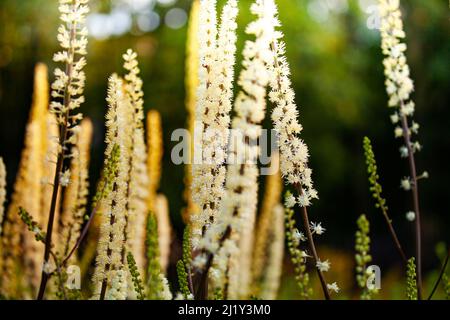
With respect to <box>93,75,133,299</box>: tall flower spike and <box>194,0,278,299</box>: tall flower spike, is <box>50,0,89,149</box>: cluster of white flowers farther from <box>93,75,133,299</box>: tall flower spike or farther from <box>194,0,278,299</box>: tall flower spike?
Answer: <box>194,0,278,299</box>: tall flower spike

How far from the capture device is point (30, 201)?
12.6ft

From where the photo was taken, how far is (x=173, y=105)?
12.0m

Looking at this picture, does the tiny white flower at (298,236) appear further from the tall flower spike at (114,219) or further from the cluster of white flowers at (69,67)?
the cluster of white flowers at (69,67)

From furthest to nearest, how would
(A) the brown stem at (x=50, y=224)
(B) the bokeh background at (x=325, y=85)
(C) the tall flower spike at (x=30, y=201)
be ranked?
(B) the bokeh background at (x=325, y=85) < (C) the tall flower spike at (x=30, y=201) < (A) the brown stem at (x=50, y=224)

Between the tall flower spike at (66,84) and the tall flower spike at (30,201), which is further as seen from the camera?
the tall flower spike at (30,201)

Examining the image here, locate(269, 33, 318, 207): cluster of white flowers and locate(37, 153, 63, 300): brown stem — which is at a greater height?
locate(269, 33, 318, 207): cluster of white flowers

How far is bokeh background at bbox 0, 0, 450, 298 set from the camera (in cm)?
1188

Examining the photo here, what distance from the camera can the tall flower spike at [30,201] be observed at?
3729 mm

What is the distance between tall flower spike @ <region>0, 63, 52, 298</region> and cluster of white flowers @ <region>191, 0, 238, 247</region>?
5.76 ft

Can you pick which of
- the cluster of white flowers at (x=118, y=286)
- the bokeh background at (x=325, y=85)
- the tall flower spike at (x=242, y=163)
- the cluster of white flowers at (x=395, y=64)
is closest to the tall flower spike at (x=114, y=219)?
the cluster of white flowers at (x=118, y=286)

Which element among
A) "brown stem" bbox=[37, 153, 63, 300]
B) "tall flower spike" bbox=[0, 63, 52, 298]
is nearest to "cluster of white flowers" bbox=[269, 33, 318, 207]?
"brown stem" bbox=[37, 153, 63, 300]

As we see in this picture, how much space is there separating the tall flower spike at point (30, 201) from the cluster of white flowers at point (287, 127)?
6.55 ft
